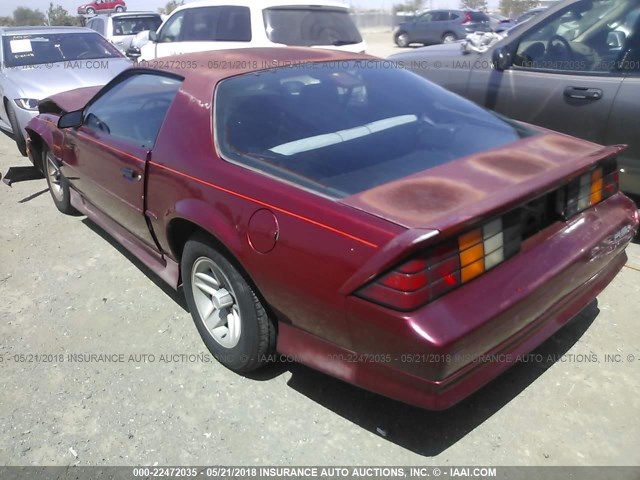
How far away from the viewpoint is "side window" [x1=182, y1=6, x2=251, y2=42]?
23.0ft

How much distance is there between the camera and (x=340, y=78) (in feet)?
9.80

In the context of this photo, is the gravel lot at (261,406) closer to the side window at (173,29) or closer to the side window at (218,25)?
the side window at (218,25)

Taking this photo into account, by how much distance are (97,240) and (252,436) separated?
8.79 feet

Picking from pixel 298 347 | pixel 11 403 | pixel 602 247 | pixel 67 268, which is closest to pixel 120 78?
pixel 67 268

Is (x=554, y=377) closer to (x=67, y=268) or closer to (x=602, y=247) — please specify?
(x=602, y=247)

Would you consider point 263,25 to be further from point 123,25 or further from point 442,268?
point 123,25

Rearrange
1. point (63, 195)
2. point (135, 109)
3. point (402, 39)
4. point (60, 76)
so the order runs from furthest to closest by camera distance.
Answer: point (402, 39), point (60, 76), point (63, 195), point (135, 109)

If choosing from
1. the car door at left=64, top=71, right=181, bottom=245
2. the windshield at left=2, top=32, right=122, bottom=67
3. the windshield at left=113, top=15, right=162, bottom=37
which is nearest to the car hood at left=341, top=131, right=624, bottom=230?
the car door at left=64, top=71, right=181, bottom=245

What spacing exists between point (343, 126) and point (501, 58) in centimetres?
230

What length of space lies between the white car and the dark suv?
15.0 metres

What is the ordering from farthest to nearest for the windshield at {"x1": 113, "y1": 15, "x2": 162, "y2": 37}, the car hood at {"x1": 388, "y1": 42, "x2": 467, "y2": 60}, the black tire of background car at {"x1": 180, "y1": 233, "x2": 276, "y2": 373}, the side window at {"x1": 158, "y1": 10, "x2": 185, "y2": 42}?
the windshield at {"x1": 113, "y1": 15, "x2": 162, "y2": 37} → the side window at {"x1": 158, "y1": 10, "x2": 185, "y2": 42} → the car hood at {"x1": 388, "y1": 42, "x2": 467, "y2": 60} → the black tire of background car at {"x1": 180, "y1": 233, "x2": 276, "y2": 373}

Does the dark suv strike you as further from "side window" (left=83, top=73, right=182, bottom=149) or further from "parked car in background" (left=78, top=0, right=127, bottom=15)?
"side window" (left=83, top=73, right=182, bottom=149)

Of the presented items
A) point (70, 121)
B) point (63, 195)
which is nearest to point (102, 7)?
point (63, 195)

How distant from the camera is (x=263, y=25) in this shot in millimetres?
6750
